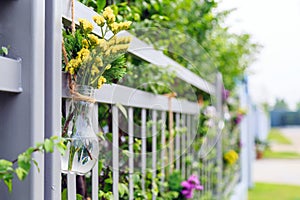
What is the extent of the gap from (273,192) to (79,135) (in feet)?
19.7

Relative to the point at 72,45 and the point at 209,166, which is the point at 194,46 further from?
the point at 209,166

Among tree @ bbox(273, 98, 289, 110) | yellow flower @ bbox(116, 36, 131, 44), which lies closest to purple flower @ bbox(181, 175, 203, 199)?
yellow flower @ bbox(116, 36, 131, 44)

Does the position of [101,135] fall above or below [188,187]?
above

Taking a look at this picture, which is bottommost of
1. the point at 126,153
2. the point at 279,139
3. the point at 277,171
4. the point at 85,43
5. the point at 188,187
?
the point at 277,171

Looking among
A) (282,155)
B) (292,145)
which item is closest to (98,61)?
(282,155)

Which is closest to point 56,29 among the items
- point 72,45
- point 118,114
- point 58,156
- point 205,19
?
point 72,45

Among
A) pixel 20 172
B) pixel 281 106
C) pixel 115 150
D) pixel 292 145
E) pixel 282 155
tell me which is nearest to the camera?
pixel 20 172

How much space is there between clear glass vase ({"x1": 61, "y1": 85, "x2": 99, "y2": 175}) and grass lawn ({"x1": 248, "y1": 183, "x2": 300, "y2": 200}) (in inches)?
212

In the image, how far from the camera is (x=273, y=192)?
645 centimetres

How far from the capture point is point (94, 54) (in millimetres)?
891

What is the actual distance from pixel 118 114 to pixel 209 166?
Result: 75.3 inches

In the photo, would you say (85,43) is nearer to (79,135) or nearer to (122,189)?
(79,135)

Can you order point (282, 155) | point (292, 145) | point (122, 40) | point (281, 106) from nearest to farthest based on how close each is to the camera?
1. point (122, 40)
2. point (282, 155)
3. point (292, 145)
4. point (281, 106)

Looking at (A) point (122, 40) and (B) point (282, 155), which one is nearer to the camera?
(A) point (122, 40)
